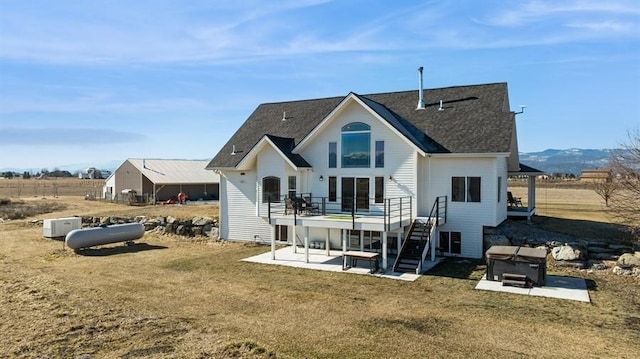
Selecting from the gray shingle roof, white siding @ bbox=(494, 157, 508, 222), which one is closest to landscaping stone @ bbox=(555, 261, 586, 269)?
white siding @ bbox=(494, 157, 508, 222)

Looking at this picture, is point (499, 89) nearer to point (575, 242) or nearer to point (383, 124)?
point (383, 124)

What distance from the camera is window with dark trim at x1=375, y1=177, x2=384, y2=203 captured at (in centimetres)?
2068

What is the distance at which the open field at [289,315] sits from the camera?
374 inches

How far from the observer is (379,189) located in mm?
20750

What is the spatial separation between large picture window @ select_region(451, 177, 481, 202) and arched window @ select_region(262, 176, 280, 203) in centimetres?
851

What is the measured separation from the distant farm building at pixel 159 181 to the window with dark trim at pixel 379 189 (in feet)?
90.2

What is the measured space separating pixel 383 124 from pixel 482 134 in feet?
14.2

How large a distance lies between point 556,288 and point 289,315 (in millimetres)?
8678

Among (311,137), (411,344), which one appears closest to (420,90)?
(311,137)

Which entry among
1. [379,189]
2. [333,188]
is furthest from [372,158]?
[333,188]

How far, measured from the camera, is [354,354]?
918 cm

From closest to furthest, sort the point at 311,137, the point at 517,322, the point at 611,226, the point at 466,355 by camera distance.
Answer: the point at 466,355, the point at 517,322, the point at 311,137, the point at 611,226

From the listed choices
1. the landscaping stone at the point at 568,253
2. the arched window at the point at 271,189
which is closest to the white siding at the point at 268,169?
the arched window at the point at 271,189

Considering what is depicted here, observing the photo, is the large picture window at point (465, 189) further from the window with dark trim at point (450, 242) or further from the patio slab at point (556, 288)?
the patio slab at point (556, 288)
